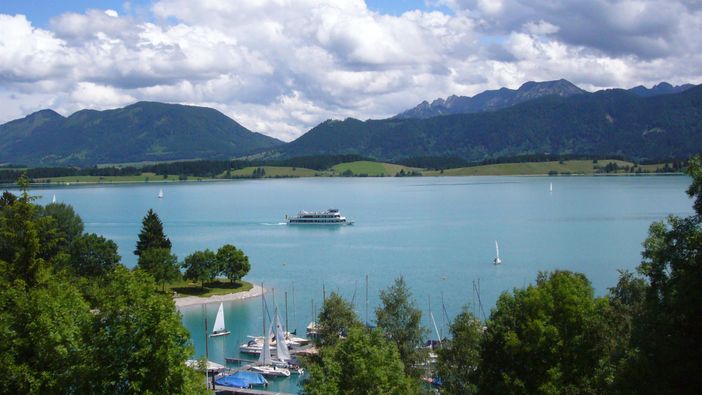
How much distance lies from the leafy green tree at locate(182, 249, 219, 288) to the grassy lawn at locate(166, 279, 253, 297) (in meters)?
1.13

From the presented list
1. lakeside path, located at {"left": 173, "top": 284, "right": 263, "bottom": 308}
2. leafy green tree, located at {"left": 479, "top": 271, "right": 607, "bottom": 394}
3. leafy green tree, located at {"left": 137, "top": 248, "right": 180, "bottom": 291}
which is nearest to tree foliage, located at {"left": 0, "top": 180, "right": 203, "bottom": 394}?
leafy green tree, located at {"left": 479, "top": 271, "right": 607, "bottom": 394}

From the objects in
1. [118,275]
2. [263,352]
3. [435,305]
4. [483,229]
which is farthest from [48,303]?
[483,229]

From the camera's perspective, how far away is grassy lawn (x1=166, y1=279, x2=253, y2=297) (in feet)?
218

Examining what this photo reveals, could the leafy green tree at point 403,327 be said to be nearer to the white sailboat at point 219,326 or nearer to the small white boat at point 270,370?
the small white boat at point 270,370

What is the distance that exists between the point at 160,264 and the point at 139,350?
164 ft

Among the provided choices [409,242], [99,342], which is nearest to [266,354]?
[99,342]

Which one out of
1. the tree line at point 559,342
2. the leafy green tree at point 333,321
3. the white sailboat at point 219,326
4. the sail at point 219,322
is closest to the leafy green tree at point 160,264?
the white sailboat at point 219,326

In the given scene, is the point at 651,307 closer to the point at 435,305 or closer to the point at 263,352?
the point at 263,352

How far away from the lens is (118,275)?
17812 millimetres

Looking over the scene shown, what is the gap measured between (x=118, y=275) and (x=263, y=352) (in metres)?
30.3

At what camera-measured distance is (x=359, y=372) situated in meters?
21.1

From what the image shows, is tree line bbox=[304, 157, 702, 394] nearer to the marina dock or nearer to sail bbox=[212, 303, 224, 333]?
the marina dock

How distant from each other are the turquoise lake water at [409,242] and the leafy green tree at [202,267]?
14.7 feet

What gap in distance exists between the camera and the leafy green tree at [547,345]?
24391 millimetres
